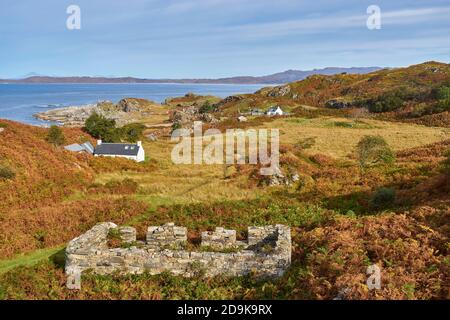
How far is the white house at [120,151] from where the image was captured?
4134cm

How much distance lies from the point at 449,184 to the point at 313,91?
385 feet

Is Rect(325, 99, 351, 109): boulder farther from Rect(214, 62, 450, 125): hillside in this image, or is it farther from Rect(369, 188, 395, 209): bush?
Rect(369, 188, 395, 209): bush

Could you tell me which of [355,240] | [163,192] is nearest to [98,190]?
[163,192]

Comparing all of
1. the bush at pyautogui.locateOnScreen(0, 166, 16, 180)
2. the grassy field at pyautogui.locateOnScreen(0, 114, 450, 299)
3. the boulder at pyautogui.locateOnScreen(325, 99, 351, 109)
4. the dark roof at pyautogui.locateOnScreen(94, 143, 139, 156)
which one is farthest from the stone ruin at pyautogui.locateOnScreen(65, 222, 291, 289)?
the boulder at pyautogui.locateOnScreen(325, 99, 351, 109)

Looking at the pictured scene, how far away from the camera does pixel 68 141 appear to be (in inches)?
1698

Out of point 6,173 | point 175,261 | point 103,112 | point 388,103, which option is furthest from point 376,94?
point 175,261

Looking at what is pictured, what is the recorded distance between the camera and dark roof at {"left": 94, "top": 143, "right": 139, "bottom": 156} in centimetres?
4166

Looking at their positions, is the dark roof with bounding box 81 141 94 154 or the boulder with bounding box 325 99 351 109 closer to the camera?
the dark roof with bounding box 81 141 94 154

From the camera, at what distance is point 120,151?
41.8m

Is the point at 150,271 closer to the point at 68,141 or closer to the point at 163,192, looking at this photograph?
the point at 163,192

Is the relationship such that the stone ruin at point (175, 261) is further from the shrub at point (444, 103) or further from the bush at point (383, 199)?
the shrub at point (444, 103)

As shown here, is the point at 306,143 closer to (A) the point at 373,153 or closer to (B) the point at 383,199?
(A) the point at 373,153

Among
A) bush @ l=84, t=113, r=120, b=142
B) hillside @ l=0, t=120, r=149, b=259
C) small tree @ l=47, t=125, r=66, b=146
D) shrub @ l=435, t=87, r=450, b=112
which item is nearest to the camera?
hillside @ l=0, t=120, r=149, b=259

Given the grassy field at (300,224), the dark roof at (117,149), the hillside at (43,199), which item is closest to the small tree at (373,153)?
the grassy field at (300,224)
